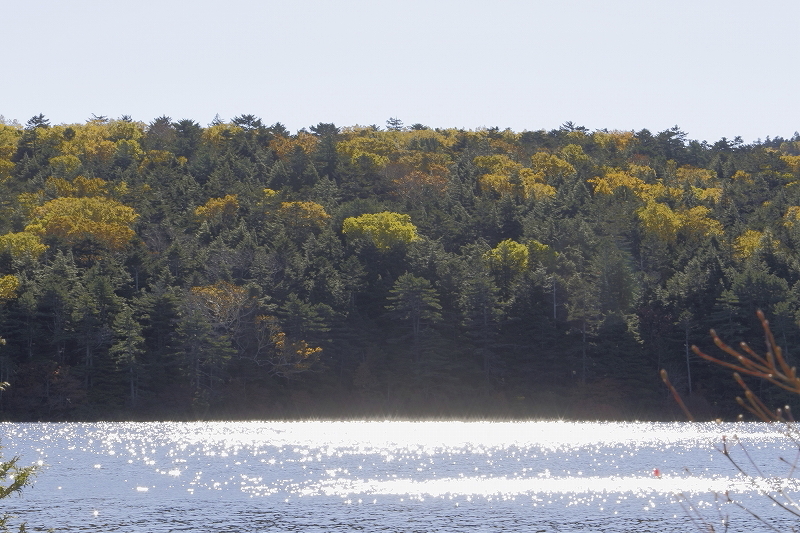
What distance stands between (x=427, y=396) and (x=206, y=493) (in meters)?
50.2

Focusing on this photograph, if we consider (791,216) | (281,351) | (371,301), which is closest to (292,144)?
(371,301)

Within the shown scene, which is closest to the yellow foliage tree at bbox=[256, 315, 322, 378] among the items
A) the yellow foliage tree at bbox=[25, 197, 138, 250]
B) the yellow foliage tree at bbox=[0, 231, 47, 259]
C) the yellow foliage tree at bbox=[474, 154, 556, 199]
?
the yellow foliage tree at bbox=[25, 197, 138, 250]

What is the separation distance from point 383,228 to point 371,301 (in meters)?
11.5

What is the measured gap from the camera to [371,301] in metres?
99.6

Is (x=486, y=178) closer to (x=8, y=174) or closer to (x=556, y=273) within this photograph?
(x=556, y=273)

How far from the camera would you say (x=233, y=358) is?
8750 centimetres

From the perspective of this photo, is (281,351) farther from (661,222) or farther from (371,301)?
(661,222)

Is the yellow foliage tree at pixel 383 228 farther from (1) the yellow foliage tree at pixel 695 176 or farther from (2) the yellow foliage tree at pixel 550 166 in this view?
(1) the yellow foliage tree at pixel 695 176

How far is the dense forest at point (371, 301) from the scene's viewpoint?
3332 inches

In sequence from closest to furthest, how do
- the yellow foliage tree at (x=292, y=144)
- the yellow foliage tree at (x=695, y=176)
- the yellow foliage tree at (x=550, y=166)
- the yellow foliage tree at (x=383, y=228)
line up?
the yellow foliage tree at (x=383, y=228) → the yellow foliage tree at (x=695, y=176) → the yellow foliage tree at (x=550, y=166) → the yellow foliage tree at (x=292, y=144)

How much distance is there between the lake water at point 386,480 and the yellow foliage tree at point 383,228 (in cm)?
3583

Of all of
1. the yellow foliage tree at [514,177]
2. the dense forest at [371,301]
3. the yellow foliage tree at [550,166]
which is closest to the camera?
the dense forest at [371,301]

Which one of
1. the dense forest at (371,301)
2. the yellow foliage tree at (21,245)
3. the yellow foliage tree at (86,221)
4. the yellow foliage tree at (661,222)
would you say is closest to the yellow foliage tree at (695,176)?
the dense forest at (371,301)

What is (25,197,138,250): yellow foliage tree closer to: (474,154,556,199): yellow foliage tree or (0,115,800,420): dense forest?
(0,115,800,420): dense forest
